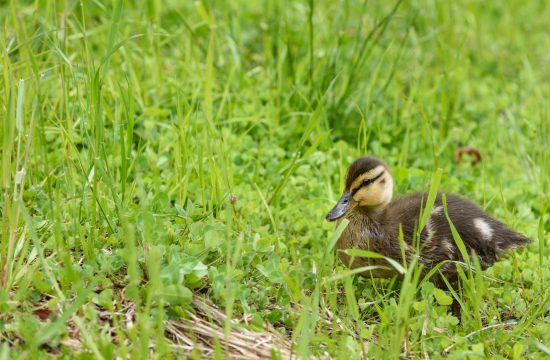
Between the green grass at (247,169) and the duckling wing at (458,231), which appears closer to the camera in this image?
the green grass at (247,169)

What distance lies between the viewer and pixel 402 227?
3.67 metres

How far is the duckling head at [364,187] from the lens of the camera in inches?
147

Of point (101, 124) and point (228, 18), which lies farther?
point (228, 18)

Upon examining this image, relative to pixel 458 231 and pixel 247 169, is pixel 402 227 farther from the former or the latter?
pixel 247 169

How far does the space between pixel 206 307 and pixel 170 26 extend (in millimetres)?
2996

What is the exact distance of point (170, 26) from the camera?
570 cm

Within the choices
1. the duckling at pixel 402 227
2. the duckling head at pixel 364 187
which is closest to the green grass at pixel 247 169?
the duckling at pixel 402 227

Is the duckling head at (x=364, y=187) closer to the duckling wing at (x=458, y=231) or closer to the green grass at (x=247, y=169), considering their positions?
the duckling wing at (x=458, y=231)

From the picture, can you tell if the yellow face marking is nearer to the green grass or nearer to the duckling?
the duckling

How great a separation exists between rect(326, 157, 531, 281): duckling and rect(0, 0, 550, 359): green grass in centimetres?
11

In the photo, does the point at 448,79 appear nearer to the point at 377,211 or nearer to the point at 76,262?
the point at 377,211

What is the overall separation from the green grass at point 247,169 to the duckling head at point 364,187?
23 centimetres

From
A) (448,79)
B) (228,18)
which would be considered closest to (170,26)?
(228,18)

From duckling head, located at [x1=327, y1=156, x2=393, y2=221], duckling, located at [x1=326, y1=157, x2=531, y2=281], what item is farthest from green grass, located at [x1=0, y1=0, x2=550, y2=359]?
duckling head, located at [x1=327, y1=156, x2=393, y2=221]
